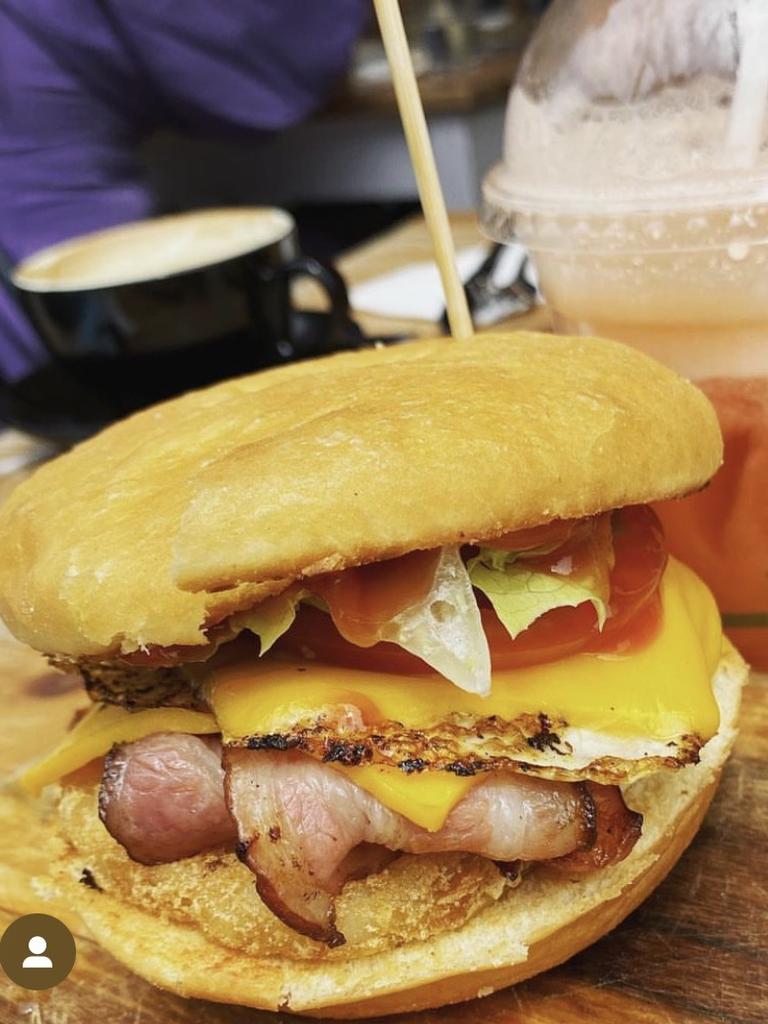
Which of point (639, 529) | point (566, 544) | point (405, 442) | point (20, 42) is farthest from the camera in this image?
point (20, 42)

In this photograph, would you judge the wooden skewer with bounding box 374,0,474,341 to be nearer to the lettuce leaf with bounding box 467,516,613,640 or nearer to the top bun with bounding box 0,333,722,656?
the top bun with bounding box 0,333,722,656

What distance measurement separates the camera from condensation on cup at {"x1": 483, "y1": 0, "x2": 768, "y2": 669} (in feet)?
4.16

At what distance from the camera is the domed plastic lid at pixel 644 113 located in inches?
49.3

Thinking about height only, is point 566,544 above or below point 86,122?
above

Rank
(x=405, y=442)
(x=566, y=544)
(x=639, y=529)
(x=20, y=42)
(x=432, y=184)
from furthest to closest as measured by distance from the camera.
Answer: (x=20, y=42) < (x=432, y=184) < (x=639, y=529) < (x=566, y=544) < (x=405, y=442)

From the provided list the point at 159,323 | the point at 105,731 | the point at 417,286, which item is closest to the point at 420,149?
the point at 105,731

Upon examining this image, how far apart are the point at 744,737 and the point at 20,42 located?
13.1 ft

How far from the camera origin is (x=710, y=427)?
1.12 meters

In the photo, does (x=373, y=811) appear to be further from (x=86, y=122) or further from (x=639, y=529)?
(x=86, y=122)

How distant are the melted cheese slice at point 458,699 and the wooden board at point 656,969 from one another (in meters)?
0.23

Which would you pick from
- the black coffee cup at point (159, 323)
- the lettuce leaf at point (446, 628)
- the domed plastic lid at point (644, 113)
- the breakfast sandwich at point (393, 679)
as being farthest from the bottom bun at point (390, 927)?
the black coffee cup at point (159, 323)

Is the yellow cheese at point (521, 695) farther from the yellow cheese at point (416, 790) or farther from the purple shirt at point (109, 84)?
the purple shirt at point (109, 84)

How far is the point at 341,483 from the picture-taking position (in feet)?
2.98

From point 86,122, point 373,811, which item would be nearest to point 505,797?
point 373,811
